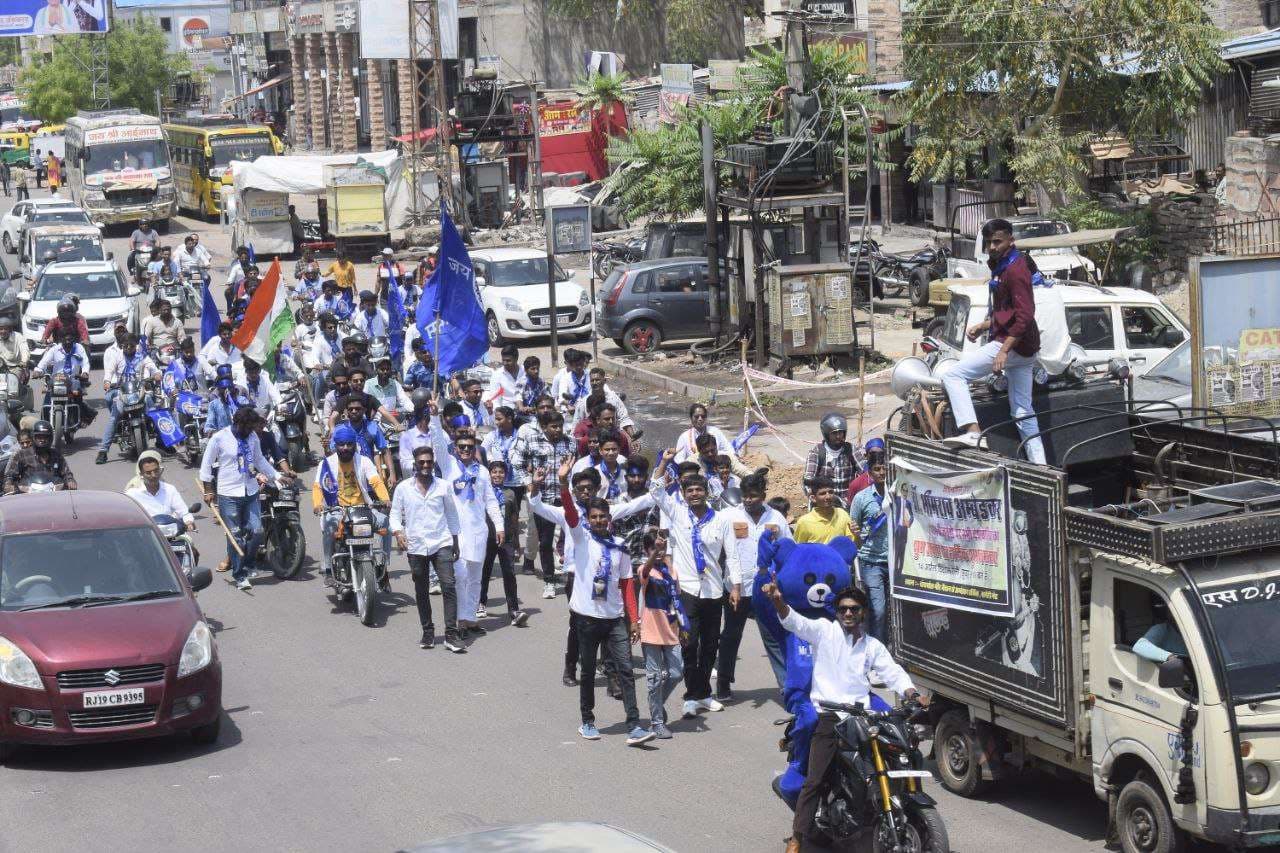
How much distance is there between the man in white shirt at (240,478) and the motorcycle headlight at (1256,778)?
9.71m

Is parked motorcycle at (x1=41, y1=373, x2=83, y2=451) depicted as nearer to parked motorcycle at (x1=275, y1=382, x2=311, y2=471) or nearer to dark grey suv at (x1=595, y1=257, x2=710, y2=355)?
parked motorcycle at (x1=275, y1=382, x2=311, y2=471)

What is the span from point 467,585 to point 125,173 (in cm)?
3926

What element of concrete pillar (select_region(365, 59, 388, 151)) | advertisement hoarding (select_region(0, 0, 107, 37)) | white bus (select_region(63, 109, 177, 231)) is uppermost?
advertisement hoarding (select_region(0, 0, 107, 37))

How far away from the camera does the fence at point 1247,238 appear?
960 inches

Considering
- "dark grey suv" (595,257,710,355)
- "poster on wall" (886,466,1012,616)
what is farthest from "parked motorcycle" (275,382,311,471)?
"poster on wall" (886,466,1012,616)

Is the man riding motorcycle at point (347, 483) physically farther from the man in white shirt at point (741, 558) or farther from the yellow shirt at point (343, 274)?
the yellow shirt at point (343, 274)

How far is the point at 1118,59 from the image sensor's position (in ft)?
91.9

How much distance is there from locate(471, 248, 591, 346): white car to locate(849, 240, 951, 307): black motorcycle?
5.10 meters

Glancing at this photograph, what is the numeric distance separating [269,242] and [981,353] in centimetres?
3340

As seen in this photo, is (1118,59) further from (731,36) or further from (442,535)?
(731,36)

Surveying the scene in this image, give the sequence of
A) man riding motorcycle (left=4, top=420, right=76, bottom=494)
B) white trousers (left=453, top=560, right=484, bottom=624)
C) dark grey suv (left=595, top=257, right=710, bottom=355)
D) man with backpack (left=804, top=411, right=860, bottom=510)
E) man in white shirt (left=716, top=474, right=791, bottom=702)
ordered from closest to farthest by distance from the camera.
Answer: man in white shirt (left=716, top=474, right=791, bottom=702) < man with backpack (left=804, top=411, right=860, bottom=510) < white trousers (left=453, top=560, right=484, bottom=624) < man riding motorcycle (left=4, top=420, right=76, bottom=494) < dark grey suv (left=595, top=257, right=710, bottom=355)

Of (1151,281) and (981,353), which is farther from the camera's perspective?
(1151,281)

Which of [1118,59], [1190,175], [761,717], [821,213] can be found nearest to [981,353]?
[761,717]

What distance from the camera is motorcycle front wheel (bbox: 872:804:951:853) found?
24.5ft
